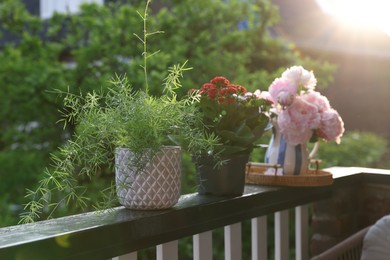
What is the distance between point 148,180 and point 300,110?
627mm

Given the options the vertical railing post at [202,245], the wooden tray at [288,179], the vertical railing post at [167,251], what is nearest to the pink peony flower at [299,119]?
the wooden tray at [288,179]

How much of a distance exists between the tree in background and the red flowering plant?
2.42 m

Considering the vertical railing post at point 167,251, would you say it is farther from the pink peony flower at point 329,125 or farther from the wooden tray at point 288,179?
the pink peony flower at point 329,125

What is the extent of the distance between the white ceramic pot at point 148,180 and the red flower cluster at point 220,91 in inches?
9.5

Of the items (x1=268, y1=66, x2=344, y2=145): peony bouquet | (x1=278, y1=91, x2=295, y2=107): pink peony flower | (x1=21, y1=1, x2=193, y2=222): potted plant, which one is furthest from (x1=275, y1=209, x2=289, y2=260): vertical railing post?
(x1=21, y1=1, x2=193, y2=222): potted plant

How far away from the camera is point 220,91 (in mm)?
1782

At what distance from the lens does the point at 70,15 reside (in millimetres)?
4957

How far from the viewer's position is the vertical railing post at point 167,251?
1.63 metres

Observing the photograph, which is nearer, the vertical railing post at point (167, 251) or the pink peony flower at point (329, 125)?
the vertical railing post at point (167, 251)

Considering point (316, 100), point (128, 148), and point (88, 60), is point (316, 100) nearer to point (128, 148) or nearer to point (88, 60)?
point (128, 148)

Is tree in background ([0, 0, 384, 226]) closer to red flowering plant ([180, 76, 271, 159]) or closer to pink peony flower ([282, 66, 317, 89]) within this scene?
pink peony flower ([282, 66, 317, 89])

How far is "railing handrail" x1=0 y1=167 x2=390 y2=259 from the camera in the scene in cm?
129

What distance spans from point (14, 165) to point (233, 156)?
3.00 metres

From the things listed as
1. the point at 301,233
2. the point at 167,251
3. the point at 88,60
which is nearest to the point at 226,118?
the point at 167,251
